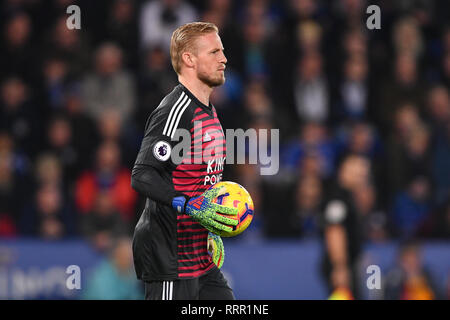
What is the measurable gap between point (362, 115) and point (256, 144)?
6.17 ft

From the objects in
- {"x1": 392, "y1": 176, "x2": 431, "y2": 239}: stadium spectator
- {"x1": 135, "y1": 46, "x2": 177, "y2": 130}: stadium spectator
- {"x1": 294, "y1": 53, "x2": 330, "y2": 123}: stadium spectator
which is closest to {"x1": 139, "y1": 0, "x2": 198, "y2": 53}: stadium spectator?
{"x1": 135, "y1": 46, "x2": 177, "y2": 130}: stadium spectator

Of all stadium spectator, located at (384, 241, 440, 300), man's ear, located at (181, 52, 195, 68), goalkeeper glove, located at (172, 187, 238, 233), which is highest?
man's ear, located at (181, 52, 195, 68)

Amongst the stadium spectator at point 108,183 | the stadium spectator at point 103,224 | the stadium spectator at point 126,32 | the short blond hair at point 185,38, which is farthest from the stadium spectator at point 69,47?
the short blond hair at point 185,38

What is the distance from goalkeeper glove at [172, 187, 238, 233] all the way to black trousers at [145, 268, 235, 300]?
420mm

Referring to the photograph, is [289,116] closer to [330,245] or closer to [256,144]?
[256,144]

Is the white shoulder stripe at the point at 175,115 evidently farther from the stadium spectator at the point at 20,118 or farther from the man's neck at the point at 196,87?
the stadium spectator at the point at 20,118

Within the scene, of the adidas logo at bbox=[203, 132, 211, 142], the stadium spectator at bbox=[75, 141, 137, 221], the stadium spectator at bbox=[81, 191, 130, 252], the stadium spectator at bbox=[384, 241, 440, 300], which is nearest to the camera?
the adidas logo at bbox=[203, 132, 211, 142]

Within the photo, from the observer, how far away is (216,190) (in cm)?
554

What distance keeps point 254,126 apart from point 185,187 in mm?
5296

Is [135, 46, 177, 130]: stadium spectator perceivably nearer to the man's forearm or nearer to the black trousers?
the black trousers

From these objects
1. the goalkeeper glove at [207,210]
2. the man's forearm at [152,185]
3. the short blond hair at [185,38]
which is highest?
the short blond hair at [185,38]

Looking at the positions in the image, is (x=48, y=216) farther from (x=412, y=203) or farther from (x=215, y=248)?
(x=215, y=248)

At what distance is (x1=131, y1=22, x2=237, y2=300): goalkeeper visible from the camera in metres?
5.43

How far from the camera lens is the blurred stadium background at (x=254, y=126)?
10070 millimetres
